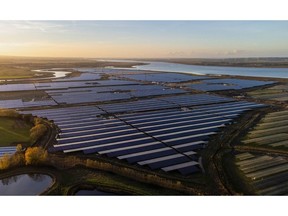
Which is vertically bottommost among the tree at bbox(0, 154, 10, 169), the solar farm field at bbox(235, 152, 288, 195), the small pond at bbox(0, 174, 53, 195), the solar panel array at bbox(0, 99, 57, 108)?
the small pond at bbox(0, 174, 53, 195)

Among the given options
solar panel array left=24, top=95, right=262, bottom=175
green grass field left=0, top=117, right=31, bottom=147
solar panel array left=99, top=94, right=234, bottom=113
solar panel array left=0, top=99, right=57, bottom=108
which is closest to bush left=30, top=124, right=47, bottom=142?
green grass field left=0, top=117, right=31, bottom=147

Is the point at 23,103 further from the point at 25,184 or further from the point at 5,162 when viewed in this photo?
the point at 25,184

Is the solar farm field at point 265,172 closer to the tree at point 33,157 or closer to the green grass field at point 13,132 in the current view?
the tree at point 33,157

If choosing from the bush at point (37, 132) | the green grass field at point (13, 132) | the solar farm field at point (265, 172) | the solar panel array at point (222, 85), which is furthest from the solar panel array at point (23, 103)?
the solar panel array at point (222, 85)

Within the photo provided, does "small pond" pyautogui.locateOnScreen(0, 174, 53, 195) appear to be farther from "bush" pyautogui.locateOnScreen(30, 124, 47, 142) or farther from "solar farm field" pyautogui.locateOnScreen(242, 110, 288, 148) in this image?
"solar farm field" pyautogui.locateOnScreen(242, 110, 288, 148)

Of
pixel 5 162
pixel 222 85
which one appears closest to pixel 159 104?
pixel 5 162

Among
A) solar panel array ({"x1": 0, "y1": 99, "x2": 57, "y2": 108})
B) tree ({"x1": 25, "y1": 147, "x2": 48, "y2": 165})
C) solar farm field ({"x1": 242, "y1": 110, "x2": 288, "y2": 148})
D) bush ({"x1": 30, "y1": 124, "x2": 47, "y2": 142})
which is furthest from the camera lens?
solar panel array ({"x1": 0, "y1": 99, "x2": 57, "y2": 108})

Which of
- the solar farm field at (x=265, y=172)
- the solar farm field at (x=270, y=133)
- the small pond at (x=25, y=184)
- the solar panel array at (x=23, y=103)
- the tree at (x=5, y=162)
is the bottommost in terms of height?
the small pond at (x=25, y=184)

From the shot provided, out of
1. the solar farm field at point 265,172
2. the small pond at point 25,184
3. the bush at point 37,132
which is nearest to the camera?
the solar farm field at point 265,172
